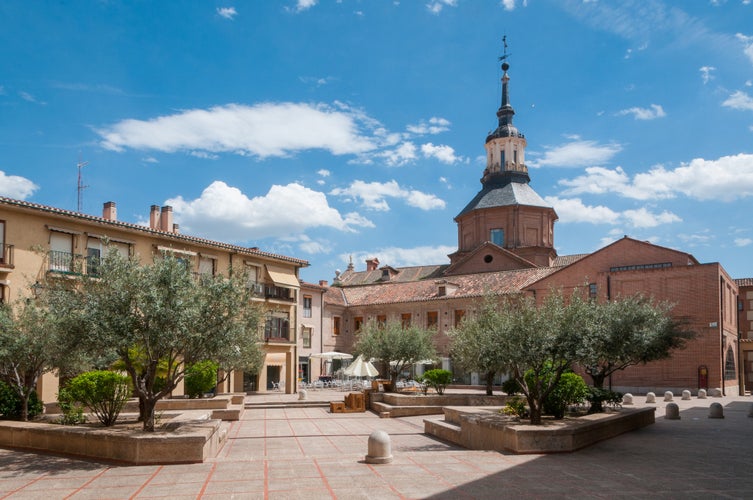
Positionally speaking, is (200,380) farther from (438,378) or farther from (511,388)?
(511,388)

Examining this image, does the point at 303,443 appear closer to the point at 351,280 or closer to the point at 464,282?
the point at 464,282

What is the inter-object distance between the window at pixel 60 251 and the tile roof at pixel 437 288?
2576 cm

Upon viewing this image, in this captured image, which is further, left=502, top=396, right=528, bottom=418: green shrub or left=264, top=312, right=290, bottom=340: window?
left=264, top=312, right=290, bottom=340: window

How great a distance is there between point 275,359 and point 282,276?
493 centimetres

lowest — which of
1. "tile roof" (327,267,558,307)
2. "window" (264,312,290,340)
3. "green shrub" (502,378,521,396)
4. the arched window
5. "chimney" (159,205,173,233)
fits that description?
the arched window

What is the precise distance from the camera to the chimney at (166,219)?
116 ft

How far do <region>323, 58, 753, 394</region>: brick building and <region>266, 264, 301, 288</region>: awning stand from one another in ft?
33.6

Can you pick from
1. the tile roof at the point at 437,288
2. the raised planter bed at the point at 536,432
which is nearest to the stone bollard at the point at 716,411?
the raised planter bed at the point at 536,432

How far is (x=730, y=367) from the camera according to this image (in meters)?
40.1

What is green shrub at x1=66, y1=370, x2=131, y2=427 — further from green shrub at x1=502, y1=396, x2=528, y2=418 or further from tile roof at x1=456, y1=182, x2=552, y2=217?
tile roof at x1=456, y1=182, x2=552, y2=217

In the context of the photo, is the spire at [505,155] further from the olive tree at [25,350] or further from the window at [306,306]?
the olive tree at [25,350]

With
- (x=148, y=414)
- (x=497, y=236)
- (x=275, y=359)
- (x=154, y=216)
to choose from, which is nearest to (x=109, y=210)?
(x=154, y=216)

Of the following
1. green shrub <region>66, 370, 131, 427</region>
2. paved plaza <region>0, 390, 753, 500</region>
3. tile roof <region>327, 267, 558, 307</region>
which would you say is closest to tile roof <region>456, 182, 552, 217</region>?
tile roof <region>327, 267, 558, 307</region>

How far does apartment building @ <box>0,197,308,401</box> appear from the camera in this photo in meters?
25.8
